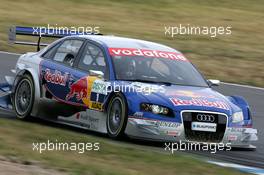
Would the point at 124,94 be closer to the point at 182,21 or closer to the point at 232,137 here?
the point at 232,137

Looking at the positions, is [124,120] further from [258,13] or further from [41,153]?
[258,13]

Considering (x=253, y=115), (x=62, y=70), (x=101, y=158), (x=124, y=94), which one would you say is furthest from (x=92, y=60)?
(x=253, y=115)

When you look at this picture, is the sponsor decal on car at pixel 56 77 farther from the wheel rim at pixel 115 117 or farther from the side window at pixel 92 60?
the wheel rim at pixel 115 117

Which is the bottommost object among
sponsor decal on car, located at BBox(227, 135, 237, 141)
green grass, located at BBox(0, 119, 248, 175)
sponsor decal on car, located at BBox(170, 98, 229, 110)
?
green grass, located at BBox(0, 119, 248, 175)

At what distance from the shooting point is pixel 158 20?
26547 mm

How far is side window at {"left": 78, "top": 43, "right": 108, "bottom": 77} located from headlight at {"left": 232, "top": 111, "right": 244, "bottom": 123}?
1857 millimetres

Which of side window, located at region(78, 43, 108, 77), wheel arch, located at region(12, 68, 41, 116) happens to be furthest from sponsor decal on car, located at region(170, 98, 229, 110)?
wheel arch, located at region(12, 68, 41, 116)

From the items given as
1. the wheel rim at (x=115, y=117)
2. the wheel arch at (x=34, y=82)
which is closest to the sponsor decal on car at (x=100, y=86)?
the wheel rim at (x=115, y=117)

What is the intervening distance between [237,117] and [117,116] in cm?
155

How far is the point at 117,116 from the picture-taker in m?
10.1

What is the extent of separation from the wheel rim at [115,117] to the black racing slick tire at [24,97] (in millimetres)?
1693

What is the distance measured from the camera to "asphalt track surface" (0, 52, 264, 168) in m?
9.55

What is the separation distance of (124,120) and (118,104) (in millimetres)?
287

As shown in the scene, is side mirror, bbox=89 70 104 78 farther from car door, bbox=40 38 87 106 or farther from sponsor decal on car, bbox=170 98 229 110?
sponsor decal on car, bbox=170 98 229 110
